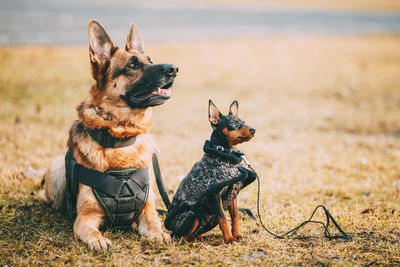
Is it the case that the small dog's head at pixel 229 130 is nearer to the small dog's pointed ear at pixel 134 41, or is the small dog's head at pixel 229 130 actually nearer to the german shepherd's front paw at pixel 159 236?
the german shepherd's front paw at pixel 159 236

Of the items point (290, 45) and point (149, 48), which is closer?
point (149, 48)

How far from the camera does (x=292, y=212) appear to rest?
3889 mm

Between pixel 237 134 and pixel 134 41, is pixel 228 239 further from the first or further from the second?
pixel 134 41

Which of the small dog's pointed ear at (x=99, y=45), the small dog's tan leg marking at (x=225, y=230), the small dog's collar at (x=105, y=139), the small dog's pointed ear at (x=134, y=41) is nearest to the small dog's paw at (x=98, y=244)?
the small dog's collar at (x=105, y=139)

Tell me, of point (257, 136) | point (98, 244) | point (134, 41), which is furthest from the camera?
point (257, 136)

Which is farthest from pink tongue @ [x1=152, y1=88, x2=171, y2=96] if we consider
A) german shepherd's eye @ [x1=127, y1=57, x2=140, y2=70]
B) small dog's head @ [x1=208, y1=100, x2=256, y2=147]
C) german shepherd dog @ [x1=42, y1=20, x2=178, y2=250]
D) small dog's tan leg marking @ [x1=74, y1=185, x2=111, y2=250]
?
small dog's tan leg marking @ [x1=74, y1=185, x2=111, y2=250]

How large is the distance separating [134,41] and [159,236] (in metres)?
2.09

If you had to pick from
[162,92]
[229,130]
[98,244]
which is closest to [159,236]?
[98,244]

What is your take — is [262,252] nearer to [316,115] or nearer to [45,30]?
[316,115]

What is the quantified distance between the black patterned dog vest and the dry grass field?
238mm

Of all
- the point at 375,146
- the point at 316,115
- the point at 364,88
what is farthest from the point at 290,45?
the point at 375,146

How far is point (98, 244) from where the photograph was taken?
2869mm

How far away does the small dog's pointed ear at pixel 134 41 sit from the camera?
11.8 ft

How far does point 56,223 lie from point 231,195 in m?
1.94
